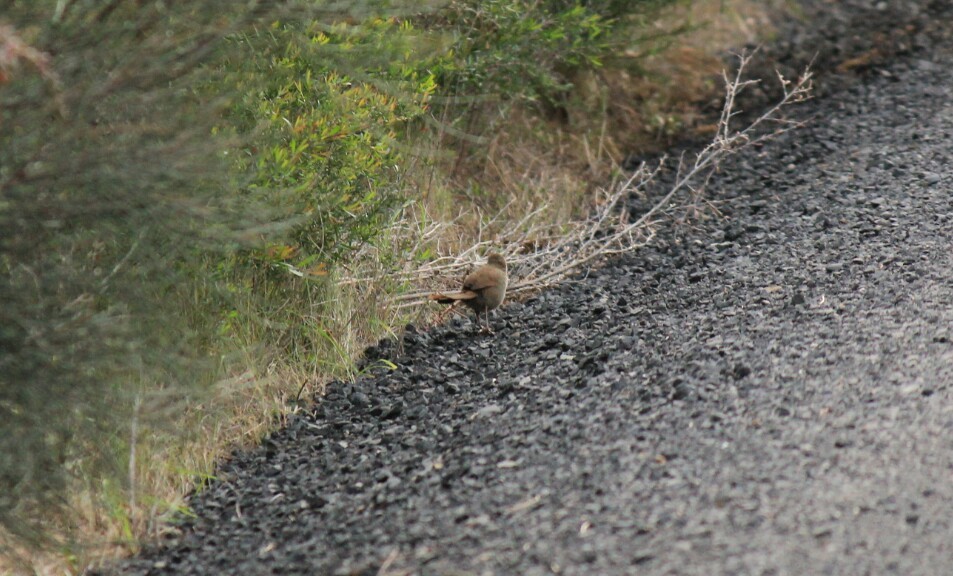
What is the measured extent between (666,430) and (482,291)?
1655 mm

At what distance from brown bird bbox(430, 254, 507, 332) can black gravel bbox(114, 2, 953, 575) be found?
A: 0.14 metres

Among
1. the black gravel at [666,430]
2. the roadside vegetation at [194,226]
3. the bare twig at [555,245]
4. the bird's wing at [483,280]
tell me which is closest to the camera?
the black gravel at [666,430]

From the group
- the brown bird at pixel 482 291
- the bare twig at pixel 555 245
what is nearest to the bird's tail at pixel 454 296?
the brown bird at pixel 482 291

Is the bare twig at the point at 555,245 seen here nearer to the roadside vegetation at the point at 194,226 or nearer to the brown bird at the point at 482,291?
the roadside vegetation at the point at 194,226

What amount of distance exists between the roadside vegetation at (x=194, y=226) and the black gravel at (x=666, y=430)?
31 centimetres

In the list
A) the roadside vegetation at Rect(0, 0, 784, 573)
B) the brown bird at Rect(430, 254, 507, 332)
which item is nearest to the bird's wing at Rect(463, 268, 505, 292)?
the brown bird at Rect(430, 254, 507, 332)

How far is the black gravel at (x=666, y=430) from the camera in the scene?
10.6 ft

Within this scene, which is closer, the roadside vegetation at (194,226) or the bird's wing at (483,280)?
the roadside vegetation at (194,226)

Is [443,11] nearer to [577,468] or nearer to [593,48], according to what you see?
[593,48]

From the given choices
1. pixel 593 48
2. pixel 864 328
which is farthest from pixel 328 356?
pixel 593 48

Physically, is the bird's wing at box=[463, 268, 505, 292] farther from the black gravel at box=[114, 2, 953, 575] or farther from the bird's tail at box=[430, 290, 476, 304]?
the black gravel at box=[114, 2, 953, 575]

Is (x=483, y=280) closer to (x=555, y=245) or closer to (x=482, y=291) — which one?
(x=482, y=291)

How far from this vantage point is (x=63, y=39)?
3445mm

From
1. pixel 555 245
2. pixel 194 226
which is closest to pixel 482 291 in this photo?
pixel 555 245
